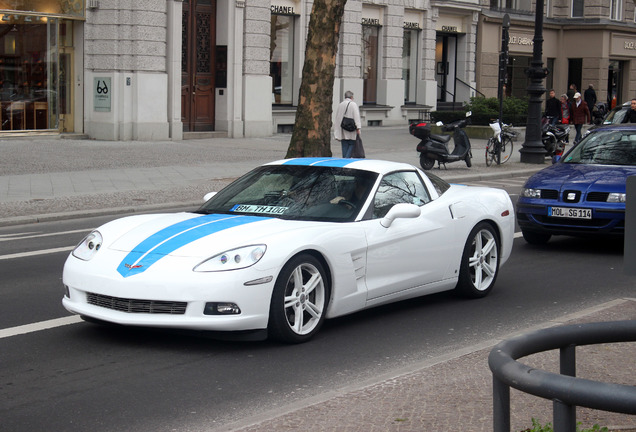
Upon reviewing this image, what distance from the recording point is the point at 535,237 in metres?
12.4

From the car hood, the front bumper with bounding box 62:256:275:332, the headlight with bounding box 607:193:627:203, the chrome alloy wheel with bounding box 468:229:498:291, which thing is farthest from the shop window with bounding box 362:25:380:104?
the front bumper with bounding box 62:256:275:332

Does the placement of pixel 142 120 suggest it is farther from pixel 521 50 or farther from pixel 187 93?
pixel 521 50

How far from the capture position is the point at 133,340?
7.02m

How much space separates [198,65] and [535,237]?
20265 mm

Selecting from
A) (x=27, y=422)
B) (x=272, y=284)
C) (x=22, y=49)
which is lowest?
(x=27, y=422)

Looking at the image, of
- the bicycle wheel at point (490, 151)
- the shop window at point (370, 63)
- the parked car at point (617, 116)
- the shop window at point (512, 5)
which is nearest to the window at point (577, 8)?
the shop window at point (512, 5)

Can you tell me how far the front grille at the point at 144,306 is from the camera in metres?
6.58

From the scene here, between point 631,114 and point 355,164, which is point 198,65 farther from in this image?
point 355,164

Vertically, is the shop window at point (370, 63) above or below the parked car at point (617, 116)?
above

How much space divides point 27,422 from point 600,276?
6724 mm

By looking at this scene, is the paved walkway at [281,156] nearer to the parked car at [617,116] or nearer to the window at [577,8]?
the parked car at [617,116]

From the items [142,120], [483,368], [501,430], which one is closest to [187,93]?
[142,120]

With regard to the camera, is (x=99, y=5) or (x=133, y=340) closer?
(x=133, y=340)

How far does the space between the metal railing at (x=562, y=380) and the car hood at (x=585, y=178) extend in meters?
8.22
